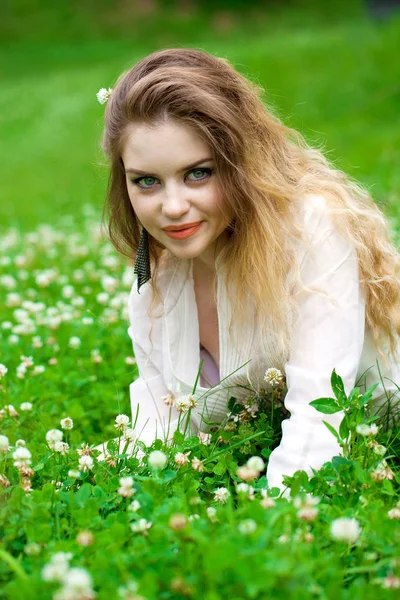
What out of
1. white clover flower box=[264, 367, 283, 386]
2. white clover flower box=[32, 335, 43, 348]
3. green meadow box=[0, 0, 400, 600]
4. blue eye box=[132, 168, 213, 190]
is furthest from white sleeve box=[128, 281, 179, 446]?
white clover flower box=[32, 335, 43, 348]

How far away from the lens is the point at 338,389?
263cm

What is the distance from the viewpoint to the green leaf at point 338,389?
261 centimetres

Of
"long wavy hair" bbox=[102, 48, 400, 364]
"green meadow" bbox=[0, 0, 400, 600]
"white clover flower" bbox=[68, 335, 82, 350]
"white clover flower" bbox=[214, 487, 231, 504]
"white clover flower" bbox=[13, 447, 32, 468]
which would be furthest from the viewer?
"white clover flower" bbox=[68, 335, 82, 350]

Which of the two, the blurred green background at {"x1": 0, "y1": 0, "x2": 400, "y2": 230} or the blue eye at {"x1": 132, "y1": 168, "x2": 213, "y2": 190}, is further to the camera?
the blurred green background at {"x1": 0, "y1": 0, "x2": 400, "y2": 230}

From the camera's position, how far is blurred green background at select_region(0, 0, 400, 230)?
36.6ft

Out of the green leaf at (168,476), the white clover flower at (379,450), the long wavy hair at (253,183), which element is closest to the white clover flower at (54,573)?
the green leaf at (168,476)

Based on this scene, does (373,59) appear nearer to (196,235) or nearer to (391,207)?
(391,207)

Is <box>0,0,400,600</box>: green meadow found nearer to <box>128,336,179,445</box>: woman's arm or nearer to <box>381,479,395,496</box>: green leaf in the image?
<box>381,479,395,496</box>: green leaf

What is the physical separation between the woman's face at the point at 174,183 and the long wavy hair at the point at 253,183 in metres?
0.04

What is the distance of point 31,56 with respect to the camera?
3294 centimetres

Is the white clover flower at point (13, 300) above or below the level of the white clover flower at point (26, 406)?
above

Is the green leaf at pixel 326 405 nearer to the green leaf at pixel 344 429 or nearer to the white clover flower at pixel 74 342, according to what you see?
the green leaf at pixel 344 429

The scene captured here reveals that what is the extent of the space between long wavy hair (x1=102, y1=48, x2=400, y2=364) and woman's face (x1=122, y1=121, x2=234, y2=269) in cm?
4

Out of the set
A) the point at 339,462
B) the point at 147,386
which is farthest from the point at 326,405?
the point at 147,386
